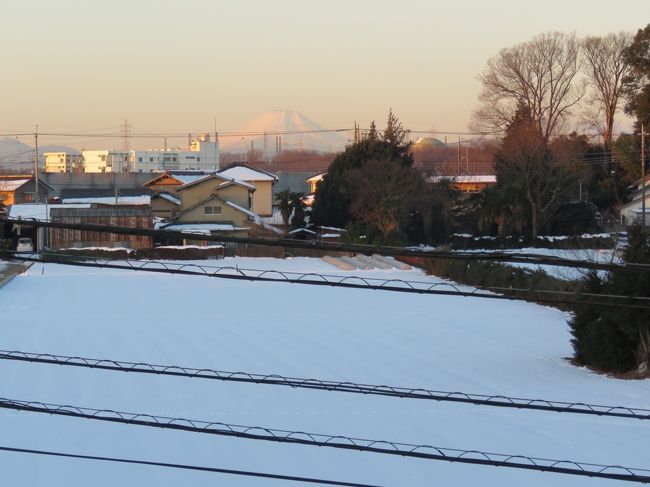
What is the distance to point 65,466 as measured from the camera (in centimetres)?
783

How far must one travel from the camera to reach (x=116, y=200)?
42062mm

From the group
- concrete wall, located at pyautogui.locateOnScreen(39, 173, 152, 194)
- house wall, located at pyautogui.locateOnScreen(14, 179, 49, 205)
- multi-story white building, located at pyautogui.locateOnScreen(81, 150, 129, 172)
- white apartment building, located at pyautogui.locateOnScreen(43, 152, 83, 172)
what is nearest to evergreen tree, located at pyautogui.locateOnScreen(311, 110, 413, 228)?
house wall, located at pyautogui.locateOnScreen(14, 179, 49, 205)

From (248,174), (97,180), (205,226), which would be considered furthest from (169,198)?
(97,180)

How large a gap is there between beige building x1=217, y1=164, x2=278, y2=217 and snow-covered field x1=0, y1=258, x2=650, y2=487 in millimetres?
27281

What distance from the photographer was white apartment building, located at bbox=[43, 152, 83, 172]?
11412 cm

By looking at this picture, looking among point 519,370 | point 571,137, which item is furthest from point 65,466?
point 571,137

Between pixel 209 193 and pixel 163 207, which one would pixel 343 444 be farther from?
pixel 163 207

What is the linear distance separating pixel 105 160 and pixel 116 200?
238 feet

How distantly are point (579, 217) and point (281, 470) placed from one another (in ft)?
107

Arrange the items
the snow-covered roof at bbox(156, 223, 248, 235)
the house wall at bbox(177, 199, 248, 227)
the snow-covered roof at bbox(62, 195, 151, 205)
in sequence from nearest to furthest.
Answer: the snow-covered roof at bbox(156, 223, 248, 235), the house wall at bbox(177, 199, 248, 227), the snow-covered roof at bbox(62, 195, 151, 205)

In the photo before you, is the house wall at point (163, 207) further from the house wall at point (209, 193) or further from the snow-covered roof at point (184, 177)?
the snow-covered roof at point (184, 177)

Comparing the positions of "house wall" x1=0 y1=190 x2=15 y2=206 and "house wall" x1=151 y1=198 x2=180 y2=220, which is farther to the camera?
"house wall" x1=0 y1=190 x2=15 y2=206

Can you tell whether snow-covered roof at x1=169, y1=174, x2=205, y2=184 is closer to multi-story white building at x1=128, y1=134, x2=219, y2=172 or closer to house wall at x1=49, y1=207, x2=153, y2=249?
house wall at x1=49, y1=207, x2=153, y2=249

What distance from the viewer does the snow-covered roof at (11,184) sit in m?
48.5
